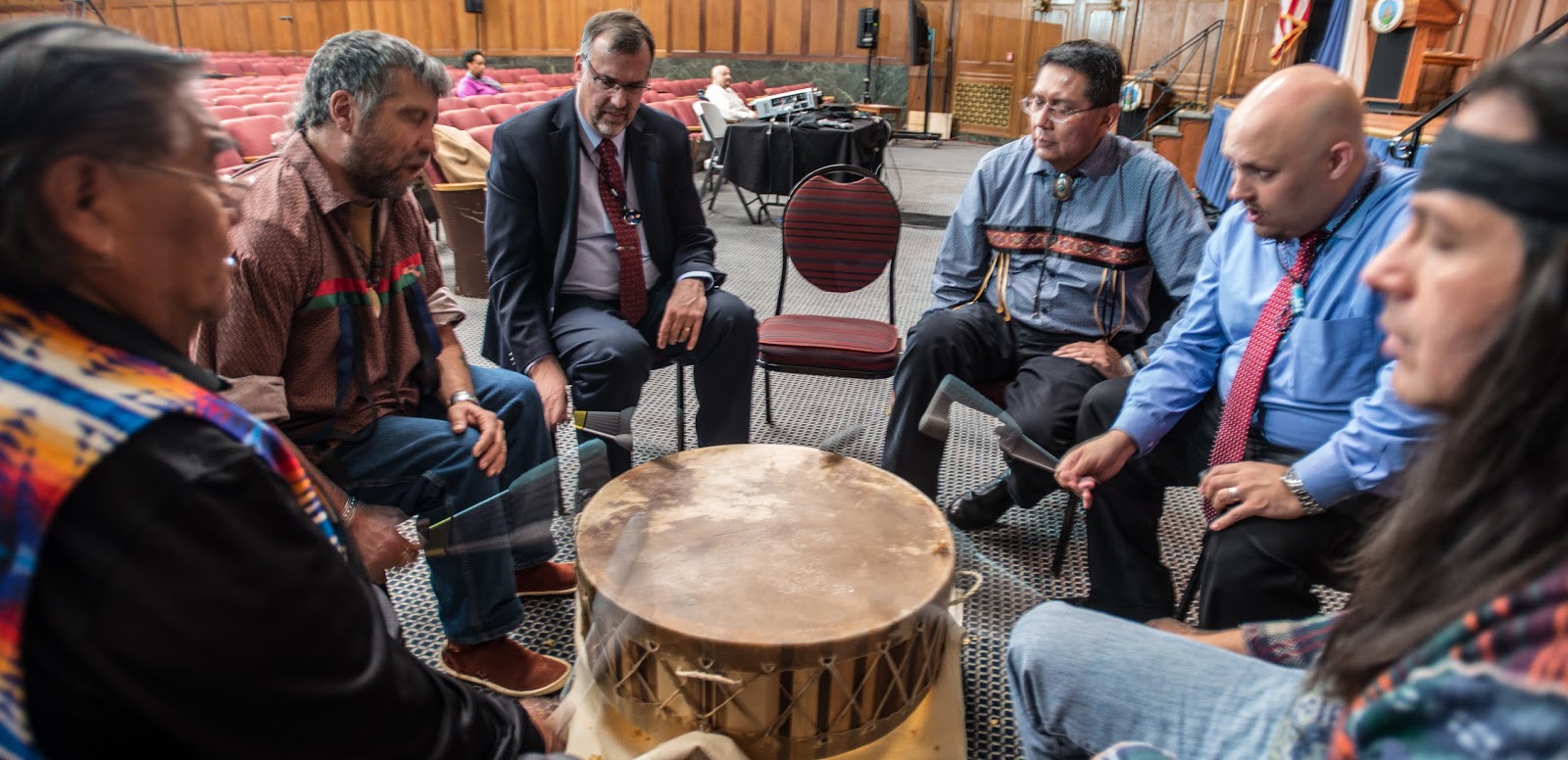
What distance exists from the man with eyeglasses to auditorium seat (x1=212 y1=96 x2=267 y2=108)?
22.4ft

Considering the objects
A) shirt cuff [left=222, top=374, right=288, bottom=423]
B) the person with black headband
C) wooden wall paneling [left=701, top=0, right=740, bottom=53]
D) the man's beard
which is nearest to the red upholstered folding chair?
the man's beard

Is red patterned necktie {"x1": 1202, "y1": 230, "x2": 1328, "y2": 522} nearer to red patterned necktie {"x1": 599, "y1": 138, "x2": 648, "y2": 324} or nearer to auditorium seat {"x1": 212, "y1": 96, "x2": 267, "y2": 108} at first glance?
red patterned necktie {"x1": 599, "y1": 138, "x2": 648, "y2": 324}

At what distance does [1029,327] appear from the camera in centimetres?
235

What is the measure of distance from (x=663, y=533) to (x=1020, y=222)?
1465mm

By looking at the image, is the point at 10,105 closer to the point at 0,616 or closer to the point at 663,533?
the point at 0,616

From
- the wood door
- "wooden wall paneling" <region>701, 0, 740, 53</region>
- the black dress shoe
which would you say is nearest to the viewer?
the black dress shoe

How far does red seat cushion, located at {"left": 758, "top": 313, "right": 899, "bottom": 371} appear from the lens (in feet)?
8.21

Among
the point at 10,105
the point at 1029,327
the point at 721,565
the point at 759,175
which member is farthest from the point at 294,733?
the point at 759,175

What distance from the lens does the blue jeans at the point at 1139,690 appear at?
3.30 feet

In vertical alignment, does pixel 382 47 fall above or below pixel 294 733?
above

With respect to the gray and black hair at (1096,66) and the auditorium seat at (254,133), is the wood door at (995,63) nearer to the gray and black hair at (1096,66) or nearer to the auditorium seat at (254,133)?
the auditorium seat at (254,133)

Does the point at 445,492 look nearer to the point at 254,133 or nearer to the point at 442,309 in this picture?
the point at 442,309

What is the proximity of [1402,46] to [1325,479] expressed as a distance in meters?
5.67

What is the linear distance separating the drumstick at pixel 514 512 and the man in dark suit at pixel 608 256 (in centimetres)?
24
